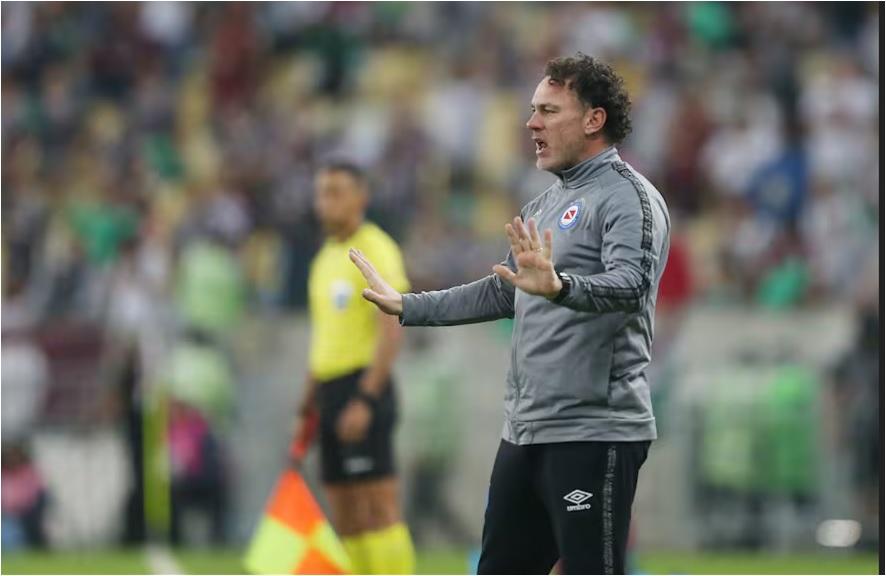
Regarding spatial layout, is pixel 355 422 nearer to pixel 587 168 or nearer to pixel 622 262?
pixel 587 168

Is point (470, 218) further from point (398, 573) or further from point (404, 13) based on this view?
point (398, 573)

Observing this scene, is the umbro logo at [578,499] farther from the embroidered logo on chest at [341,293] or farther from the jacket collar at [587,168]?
the embroidered logo on chest at [341,293]

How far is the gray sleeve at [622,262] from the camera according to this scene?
5.38 metres

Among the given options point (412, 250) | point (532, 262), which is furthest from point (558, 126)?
point (412, 250)

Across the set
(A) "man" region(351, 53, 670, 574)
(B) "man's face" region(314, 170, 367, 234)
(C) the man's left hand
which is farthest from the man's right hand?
(B) "man's face" region(314, 170, 367, 234)

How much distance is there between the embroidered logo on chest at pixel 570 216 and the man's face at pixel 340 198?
3.20m

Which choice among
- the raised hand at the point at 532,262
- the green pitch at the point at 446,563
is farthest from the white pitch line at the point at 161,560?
the raised hand at the point at 532,262

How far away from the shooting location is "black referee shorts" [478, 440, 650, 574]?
5727 mm

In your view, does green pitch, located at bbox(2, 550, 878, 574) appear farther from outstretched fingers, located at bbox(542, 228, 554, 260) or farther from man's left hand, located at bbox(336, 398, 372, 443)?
outstretched fingers, located at bbox(542, 228, 554, 260)

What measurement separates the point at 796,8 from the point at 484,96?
311 centimetres

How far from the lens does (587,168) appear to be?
585 cm

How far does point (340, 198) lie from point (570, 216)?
10.7ft

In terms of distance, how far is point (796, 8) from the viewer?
701 inches

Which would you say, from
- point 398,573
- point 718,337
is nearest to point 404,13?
point 718,337
